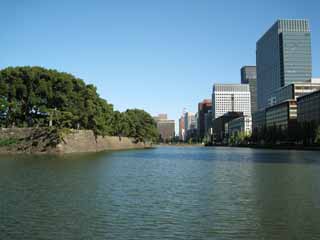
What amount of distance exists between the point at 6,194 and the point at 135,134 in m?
134

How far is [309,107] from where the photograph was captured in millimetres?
162750

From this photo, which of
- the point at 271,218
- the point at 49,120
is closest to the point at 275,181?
the point at 271,218

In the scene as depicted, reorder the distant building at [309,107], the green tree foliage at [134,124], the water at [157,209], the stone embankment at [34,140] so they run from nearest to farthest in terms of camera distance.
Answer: the water at [157,209], the stone embankment at [34,140], the green tree foliage at [134,124], the distant building at [309,107]

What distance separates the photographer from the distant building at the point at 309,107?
155250mm

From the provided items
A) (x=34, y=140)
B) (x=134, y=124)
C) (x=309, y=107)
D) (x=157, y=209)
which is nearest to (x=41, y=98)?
(x=34, y=140)

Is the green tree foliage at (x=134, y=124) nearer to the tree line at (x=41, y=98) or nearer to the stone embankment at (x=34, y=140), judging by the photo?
the tree line at (x=41, y=98)

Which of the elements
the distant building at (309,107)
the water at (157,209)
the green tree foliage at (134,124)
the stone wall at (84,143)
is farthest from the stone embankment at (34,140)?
the distant building at (309,107)

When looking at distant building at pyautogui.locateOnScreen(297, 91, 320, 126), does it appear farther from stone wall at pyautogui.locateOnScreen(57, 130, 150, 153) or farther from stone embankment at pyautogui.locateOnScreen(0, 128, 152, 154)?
stone embankment at pyautogui.locateOnScreen(0, 128, 152, 154)

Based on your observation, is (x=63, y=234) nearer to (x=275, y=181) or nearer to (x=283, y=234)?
(x=283, y=234)

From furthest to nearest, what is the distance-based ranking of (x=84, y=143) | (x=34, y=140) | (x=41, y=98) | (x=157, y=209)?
1. (x=84, y=143)
2. (x=41, y=98)
3. (x=34, y=140)
4. (x=157, y=209)

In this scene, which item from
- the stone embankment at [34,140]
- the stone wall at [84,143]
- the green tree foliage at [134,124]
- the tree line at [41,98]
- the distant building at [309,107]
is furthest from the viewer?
the distant building at [309,107]

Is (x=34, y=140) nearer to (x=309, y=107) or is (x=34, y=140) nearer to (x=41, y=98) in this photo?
(x=41, y=98)

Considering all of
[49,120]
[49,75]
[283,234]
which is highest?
[49,75]

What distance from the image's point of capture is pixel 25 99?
259ft
